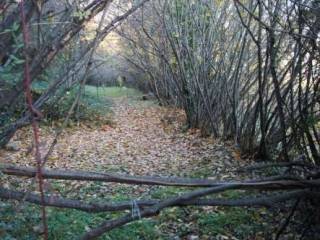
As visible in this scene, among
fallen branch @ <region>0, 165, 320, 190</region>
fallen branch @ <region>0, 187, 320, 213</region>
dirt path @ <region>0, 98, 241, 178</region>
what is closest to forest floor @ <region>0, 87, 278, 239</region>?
dirt path @ <region>0, 98, 241, 178</region>

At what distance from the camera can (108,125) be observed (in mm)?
13281

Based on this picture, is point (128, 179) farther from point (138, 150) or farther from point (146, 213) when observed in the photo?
point (138, 150)

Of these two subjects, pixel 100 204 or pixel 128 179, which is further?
pixel 100 204

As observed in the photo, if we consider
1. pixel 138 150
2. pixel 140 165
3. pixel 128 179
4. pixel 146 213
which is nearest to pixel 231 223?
pixel 146 213

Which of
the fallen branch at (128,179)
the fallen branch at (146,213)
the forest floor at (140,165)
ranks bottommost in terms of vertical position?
the forest floor at (140,165)

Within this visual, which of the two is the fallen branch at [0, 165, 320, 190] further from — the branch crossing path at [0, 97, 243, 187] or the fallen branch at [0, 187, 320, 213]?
the branch crossing path at [0, 97, 243, 187]

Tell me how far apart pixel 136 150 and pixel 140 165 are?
1.58m

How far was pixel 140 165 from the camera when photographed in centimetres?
782

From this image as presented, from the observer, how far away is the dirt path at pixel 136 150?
7.46 metres

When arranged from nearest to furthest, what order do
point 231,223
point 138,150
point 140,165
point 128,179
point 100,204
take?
point 128,179 < point 100,204 < point 231,223 < point 140,165 < point 138,150

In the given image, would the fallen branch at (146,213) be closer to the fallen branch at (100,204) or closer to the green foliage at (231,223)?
the fallen branch at (100,204)

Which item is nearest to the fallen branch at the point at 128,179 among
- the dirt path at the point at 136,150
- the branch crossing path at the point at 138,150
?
the branch crossing path at the point at 138,150

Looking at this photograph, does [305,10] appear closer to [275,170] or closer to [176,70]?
[275,170]

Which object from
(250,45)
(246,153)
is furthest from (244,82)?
(246,153)
